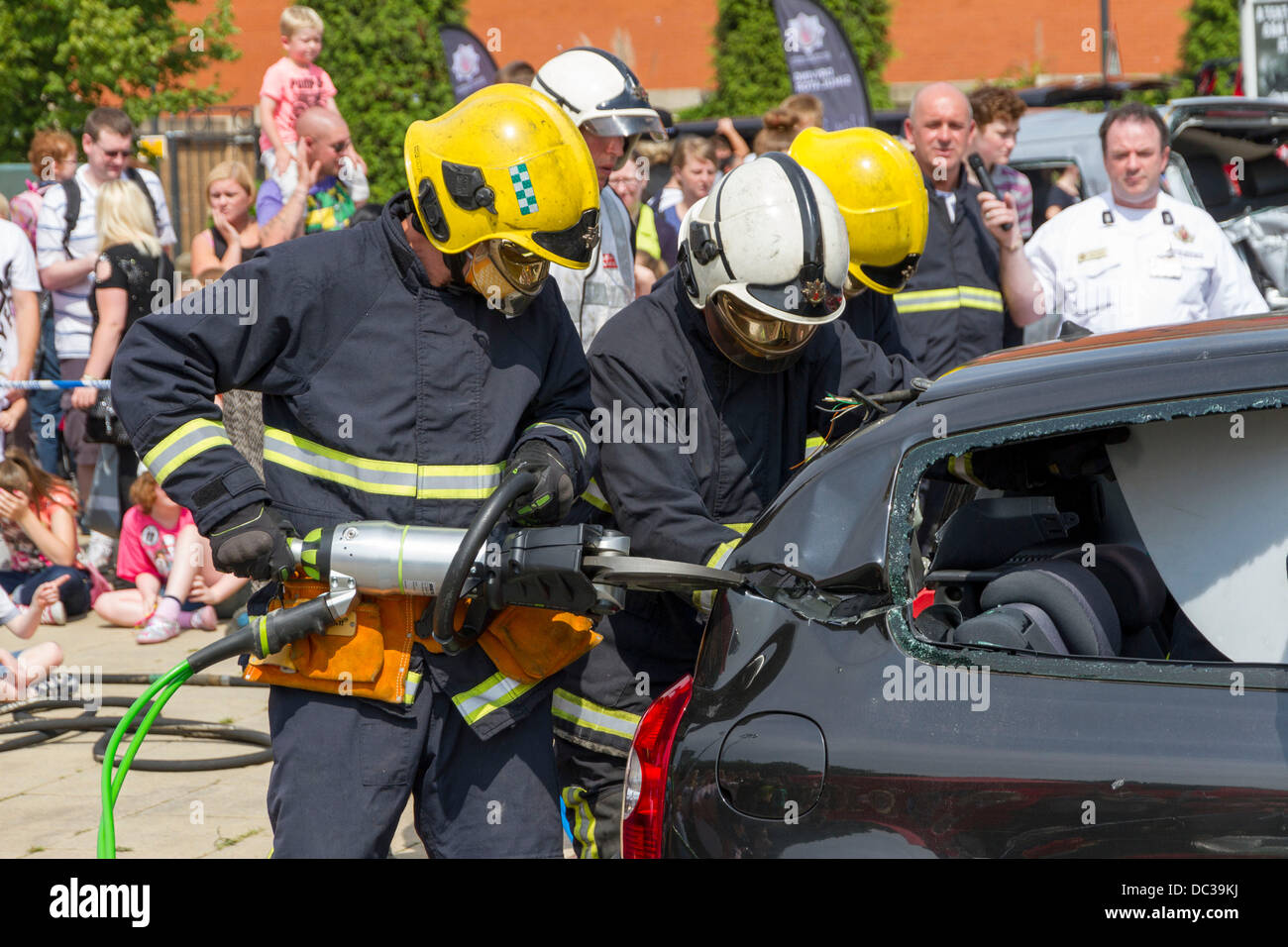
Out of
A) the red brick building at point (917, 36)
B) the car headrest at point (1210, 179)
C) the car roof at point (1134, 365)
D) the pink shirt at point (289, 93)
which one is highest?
the red brick building at point (917, 36)

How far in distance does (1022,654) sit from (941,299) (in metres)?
3.03

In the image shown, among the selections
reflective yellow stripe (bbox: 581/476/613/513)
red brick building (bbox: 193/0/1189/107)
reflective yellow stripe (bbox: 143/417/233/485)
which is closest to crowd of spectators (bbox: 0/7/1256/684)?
reflective yellow stripe (bbox: 581/476/613/513)

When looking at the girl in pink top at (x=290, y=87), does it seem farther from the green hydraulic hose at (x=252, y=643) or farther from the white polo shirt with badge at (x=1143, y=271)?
the green hydraulic hose at (x=252, y=643)

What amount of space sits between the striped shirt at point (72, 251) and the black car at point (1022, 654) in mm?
6497

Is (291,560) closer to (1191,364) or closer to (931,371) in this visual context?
(1191,364)

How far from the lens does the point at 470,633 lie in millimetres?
2930

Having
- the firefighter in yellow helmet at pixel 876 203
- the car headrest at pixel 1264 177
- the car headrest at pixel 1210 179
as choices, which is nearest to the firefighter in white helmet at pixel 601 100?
the firefighter in yellow helmet at pixel 876 203

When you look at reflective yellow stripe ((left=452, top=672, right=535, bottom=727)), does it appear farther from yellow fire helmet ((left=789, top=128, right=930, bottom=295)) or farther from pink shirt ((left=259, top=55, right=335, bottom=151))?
pink shirt ((left=259, top=55, right=335, bottom=151))

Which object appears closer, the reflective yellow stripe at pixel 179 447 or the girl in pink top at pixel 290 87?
the reflective yellow stripe at pixel 179 447

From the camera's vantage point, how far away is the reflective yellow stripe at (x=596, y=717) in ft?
11.2

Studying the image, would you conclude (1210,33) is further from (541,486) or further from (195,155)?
(541,486)

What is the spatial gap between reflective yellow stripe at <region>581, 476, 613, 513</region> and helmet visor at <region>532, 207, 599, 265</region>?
24.3 inches

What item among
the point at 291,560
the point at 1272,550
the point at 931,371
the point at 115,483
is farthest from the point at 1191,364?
the point at 115,483

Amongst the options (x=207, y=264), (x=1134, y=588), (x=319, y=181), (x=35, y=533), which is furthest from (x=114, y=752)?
(x=207, y=264)
